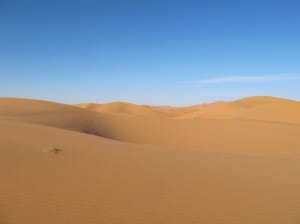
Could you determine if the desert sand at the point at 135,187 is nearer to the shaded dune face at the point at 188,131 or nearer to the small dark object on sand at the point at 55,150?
the small dark object on sand at the point at 55,150

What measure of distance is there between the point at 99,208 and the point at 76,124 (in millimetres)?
16385

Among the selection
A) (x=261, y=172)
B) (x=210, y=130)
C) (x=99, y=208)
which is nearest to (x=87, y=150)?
(x=99, y=208)

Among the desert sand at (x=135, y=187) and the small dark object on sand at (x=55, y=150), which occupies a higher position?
the small dark object on sand at (x=55, y=150)

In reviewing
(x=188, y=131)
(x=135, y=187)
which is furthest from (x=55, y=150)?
(x=188, y=131)

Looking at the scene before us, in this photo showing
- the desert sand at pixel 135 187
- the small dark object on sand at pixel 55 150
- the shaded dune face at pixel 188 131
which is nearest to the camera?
the desert sand at pixel 135 187

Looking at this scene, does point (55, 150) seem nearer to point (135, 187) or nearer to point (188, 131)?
point (135, 187)

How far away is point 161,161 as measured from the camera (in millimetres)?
8656

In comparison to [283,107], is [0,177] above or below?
below

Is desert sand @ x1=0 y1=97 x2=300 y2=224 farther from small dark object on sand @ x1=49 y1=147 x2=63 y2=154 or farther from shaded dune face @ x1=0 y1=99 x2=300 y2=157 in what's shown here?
shaded dune face @ x1=0 y1=99 x2=300 y2=157

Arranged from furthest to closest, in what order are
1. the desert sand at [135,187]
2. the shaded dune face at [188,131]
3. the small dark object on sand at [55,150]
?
the shaded dune face at [188,131], the small dark object on sand at [55,150], the desert sand at [135,187]

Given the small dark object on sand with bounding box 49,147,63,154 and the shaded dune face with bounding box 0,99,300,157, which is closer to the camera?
the small dark object on sand with bounding box 49,147,63,154

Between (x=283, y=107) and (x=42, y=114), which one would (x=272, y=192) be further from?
(x=283, y=107)

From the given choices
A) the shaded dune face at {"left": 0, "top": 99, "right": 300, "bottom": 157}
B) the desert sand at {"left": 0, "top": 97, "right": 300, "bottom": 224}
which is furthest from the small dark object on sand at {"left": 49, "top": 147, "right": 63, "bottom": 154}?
the shaded dune face at {"left": 0, "top": 99, "right": 300, "bottom": 157}

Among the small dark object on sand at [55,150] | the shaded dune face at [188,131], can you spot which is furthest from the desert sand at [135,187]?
the shaded dune face at [188,131]
